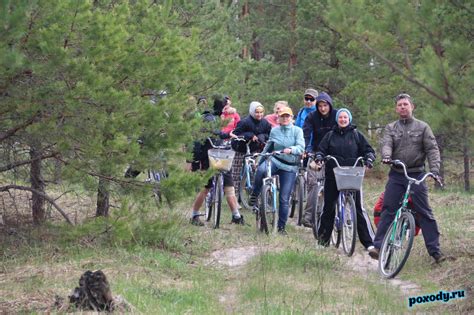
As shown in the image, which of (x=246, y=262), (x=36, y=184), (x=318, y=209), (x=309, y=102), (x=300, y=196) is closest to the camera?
(x=246, y=262)

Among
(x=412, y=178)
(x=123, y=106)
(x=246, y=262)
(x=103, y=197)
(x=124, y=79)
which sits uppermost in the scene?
(x=124, y=79)

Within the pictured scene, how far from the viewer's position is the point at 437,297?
7801mm

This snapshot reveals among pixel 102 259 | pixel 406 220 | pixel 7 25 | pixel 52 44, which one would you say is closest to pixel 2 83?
pixel 52 44

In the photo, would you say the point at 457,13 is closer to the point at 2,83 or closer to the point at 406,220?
the point at 406,220

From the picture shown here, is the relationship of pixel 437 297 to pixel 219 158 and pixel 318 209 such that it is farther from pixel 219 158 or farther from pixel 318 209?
pixel 219 158

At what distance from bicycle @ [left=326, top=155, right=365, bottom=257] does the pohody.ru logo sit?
6.82 feet

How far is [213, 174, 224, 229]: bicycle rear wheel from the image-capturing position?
40.3 ft

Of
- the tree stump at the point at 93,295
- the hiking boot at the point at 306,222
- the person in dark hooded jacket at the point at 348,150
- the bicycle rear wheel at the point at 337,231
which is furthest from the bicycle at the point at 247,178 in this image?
the tree stump at the point at 93,295

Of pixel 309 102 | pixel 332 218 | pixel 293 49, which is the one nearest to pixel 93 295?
pixel 332 218

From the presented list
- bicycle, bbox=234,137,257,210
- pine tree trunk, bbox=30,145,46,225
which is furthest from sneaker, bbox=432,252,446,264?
bicycle, bbox=234,137,257,210

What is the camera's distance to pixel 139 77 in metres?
9.07

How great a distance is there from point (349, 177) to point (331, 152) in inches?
27.0

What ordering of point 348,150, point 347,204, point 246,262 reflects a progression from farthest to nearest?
1. point 348,150
2. point 347,204
3. point 246,262

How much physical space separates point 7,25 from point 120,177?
9.56 ft
